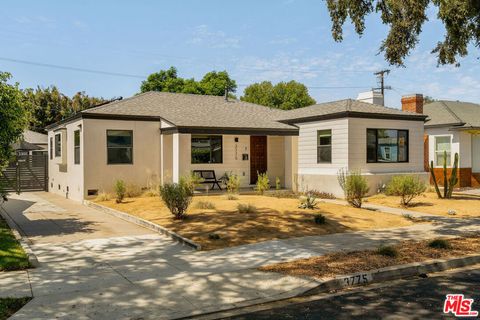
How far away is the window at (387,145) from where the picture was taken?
19.9 metres

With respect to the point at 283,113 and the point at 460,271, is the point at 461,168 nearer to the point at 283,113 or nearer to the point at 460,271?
the point at 283,113

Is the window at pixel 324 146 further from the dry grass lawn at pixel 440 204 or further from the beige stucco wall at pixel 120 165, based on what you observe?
the beige stucco wall at pixel 120 165

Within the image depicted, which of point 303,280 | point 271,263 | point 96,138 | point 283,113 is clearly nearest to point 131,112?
point 96,138

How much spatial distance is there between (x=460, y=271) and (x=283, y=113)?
58.7 ft

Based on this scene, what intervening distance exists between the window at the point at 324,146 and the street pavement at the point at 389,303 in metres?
12.9

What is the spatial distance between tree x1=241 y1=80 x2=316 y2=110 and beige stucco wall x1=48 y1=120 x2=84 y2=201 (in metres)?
41.4

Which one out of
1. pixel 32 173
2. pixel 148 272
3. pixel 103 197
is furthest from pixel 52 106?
pixel 148 272

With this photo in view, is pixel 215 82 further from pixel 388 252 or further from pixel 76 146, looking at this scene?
pixel 388 252

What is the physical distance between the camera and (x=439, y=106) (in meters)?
27.5

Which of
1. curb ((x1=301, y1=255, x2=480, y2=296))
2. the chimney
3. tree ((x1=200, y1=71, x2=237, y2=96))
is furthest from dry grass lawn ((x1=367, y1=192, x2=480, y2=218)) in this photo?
tree ((x1=200, y1=71, x2=237, y2=96))

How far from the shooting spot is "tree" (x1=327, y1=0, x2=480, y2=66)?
12.8m

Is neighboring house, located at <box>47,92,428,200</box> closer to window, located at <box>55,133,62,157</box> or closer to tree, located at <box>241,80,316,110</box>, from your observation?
window, located at <box>55,133,62,157</box>

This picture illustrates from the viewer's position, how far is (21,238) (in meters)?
10.4

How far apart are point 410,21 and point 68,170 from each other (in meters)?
17.1
